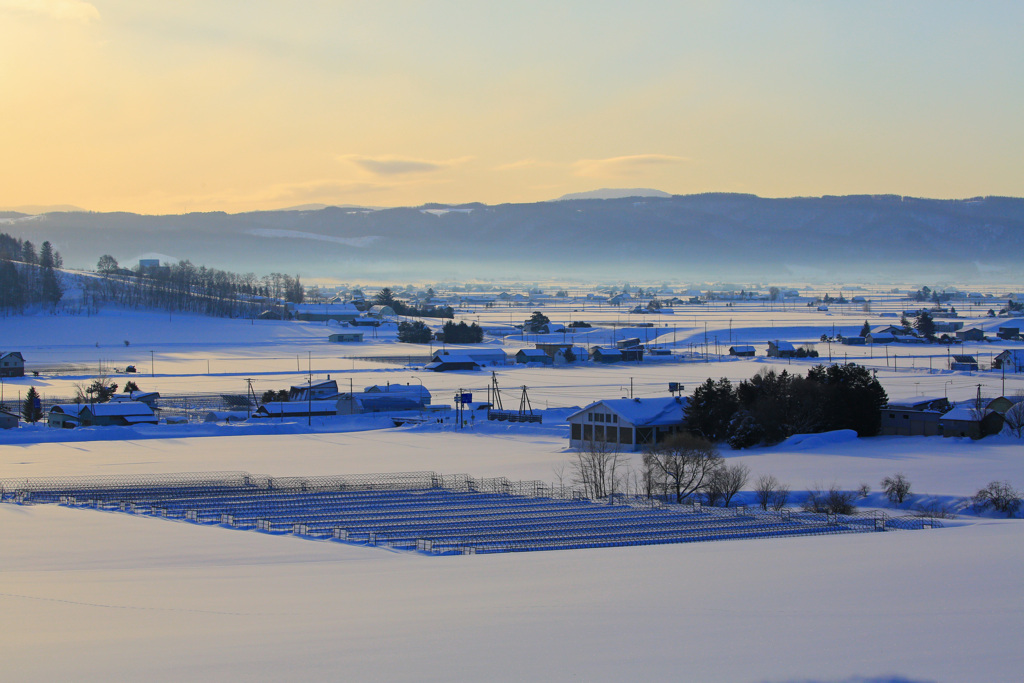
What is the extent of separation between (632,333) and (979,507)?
132 feet

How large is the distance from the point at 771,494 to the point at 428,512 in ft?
16.9

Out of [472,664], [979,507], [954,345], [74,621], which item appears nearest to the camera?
[472,664]

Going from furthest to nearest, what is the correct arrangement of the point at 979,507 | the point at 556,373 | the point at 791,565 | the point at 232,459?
the point at 556,373 < the point at 232,459 < the point at 979,507 < the point at 791,565

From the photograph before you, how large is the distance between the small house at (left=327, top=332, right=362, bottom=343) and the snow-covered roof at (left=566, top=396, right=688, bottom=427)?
29.6 m

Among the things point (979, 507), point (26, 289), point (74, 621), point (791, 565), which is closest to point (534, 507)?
point (791, 565)

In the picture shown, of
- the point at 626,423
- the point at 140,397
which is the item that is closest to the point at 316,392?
the point at 140,397

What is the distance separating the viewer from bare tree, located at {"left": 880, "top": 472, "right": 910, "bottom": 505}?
1364 centimetres

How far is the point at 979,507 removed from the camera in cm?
1298

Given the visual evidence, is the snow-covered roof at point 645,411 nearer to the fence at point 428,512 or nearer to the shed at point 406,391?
the fence at point 428,512

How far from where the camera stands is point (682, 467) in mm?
14977

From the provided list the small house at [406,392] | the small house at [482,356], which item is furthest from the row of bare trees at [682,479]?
the small house at [482,356]

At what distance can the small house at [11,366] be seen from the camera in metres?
32.1

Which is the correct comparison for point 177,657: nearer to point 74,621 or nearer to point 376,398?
point 74,621

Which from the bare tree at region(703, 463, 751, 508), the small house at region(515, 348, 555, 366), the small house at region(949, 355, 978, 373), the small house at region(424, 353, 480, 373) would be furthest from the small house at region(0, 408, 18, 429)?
the small house at region(949, 355, 978, 373)
